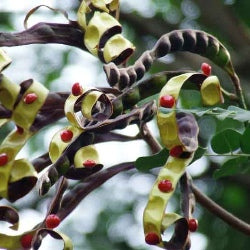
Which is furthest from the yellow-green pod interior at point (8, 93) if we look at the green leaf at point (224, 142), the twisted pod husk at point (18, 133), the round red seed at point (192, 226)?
the green leaf at point (224, 142)

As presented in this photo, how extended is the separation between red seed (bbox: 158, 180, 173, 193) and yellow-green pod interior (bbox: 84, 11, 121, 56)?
20cm

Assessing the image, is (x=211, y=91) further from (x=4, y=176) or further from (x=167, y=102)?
(x=4, y=176)

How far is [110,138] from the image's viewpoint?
964 millimetres

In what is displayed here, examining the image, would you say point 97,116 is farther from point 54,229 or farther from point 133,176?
point 133,176

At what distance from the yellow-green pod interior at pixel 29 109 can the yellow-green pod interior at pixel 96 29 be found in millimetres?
116

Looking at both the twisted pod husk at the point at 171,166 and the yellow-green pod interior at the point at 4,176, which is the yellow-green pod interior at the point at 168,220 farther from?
the yellow-green pod interior at the point at 4,176

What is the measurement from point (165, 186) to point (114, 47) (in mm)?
199

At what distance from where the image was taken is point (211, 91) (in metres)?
0.86

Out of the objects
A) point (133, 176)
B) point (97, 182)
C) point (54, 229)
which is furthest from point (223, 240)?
point (54, 229)

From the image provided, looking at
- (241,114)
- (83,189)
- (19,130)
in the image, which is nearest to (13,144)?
(19,130)

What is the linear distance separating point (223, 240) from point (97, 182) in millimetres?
1567

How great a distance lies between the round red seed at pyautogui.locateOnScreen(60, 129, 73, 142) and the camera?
0.81 m

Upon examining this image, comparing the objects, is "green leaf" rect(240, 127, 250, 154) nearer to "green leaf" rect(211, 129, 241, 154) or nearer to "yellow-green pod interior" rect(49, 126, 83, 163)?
"green leaf" rect(211, 129, 241, 154)

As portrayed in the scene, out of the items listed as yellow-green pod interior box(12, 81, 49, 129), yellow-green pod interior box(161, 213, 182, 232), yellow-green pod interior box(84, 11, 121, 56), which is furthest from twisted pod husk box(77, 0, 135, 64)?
yellow-green pod interior box(161, 213, 182, 232)
